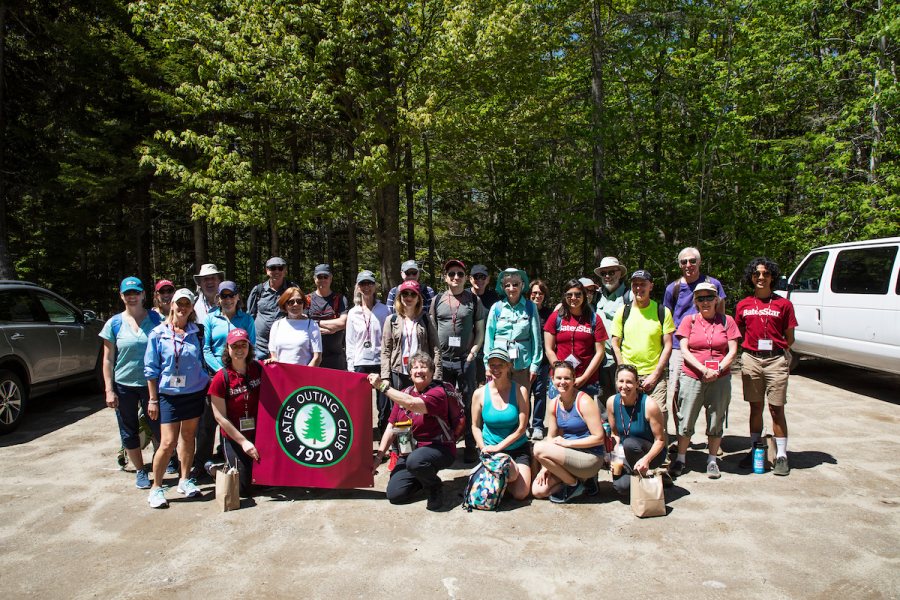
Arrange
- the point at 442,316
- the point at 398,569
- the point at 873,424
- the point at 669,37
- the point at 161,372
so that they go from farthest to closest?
the point at 669,37
the point at 873,424
the point at 442,316
the point at 161,372
the point at 398,569

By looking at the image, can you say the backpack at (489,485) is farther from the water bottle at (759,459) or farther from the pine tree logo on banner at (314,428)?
the water bottle at (759,459)

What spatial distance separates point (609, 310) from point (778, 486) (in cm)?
223

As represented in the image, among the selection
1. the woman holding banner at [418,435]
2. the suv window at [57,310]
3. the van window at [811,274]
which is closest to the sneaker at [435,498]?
the woman holding banner at [418,435]

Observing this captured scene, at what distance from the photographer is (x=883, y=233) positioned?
466 inches

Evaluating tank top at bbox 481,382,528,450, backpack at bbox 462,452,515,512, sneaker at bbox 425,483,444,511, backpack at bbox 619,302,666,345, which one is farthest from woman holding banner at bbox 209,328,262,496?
backpack at bbox 619,302,666,345

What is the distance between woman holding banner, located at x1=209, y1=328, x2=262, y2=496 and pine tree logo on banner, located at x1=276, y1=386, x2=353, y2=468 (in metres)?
0.26

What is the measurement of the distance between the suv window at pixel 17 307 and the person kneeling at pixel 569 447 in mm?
6850

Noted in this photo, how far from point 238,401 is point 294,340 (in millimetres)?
854

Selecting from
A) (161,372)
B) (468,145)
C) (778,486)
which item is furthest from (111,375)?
(468,145)

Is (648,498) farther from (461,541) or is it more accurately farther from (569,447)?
(461,541)

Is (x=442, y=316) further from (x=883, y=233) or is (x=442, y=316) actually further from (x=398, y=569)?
(x=883, y=233)

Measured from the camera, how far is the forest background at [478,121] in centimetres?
1172

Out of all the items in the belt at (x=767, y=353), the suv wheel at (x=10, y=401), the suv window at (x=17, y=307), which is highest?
the suv window at (x=17, y=307)

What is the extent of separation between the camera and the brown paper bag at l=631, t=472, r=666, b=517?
4336mm
